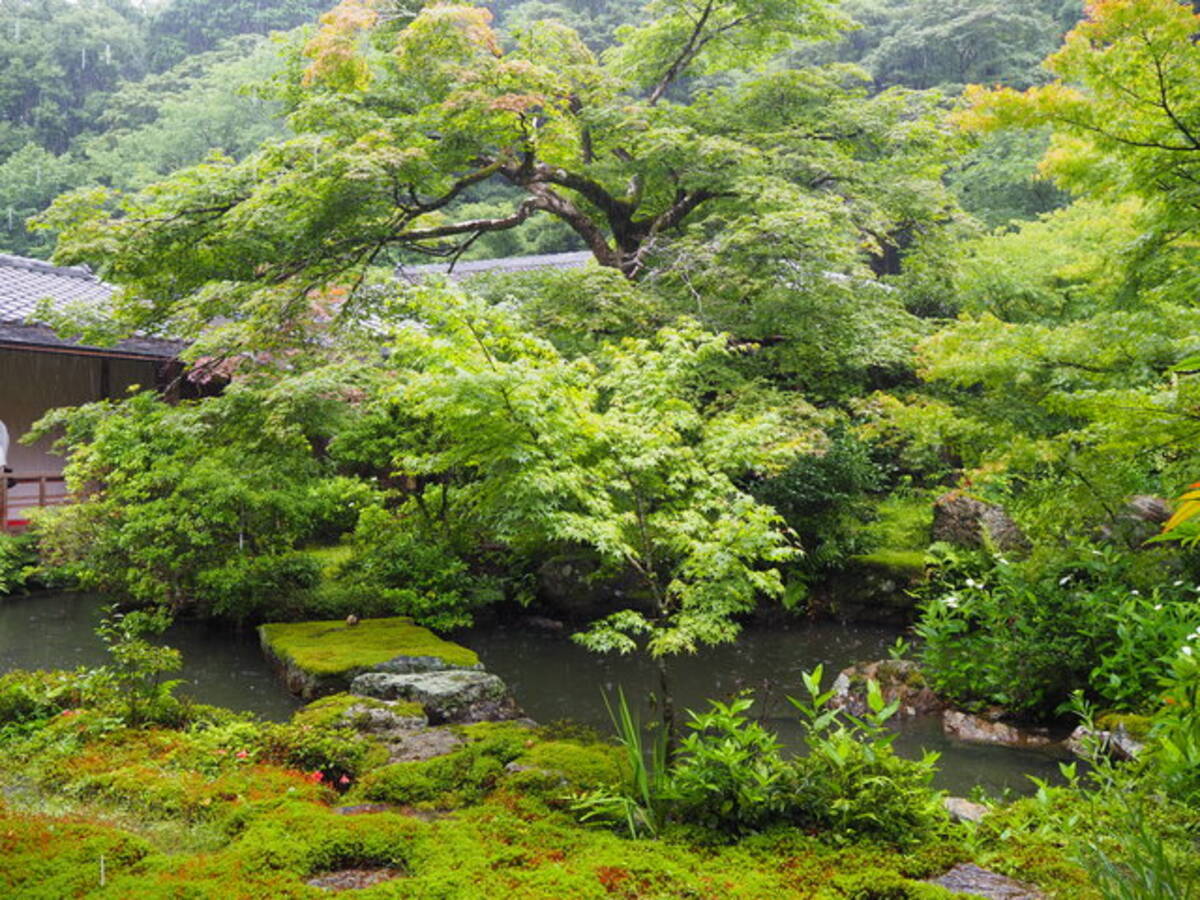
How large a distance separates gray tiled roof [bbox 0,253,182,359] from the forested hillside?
6.78 feet

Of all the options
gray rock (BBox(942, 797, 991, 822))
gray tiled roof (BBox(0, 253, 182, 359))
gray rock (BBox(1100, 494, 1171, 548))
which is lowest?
gray rock (BBox(942, 797, 991, 822))

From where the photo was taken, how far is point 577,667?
930 centimetres

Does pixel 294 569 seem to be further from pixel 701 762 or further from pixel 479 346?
pixel 701 762

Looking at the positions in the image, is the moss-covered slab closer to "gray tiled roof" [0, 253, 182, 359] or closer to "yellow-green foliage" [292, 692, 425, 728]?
"yellow-green foliage" [292, 692, 425, 728]

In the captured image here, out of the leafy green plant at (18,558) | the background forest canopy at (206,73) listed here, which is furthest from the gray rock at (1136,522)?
the background forest canopy at (206,73)

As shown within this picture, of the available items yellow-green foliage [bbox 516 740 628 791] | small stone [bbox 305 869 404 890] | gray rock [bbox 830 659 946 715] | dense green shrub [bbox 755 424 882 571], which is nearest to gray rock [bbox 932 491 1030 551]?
dense green shrub [bbox 755 424 882 571]

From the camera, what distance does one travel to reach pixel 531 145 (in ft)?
36.4

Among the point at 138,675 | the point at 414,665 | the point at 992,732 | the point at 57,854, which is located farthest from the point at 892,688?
the point at 57,854

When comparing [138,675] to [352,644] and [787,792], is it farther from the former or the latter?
[787,792]

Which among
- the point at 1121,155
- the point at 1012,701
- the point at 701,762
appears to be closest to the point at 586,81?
the point at 1121,155

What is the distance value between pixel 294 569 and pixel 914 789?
7951mm

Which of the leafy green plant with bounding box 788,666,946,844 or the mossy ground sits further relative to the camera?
the leafy green plant with bounding box 788,666,946,844

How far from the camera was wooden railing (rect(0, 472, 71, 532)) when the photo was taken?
41.3 feet

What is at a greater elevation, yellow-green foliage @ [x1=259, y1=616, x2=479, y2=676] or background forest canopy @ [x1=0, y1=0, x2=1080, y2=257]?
background forest canopy @ [x1=0, y1=0, x2=1080, y2=257]
